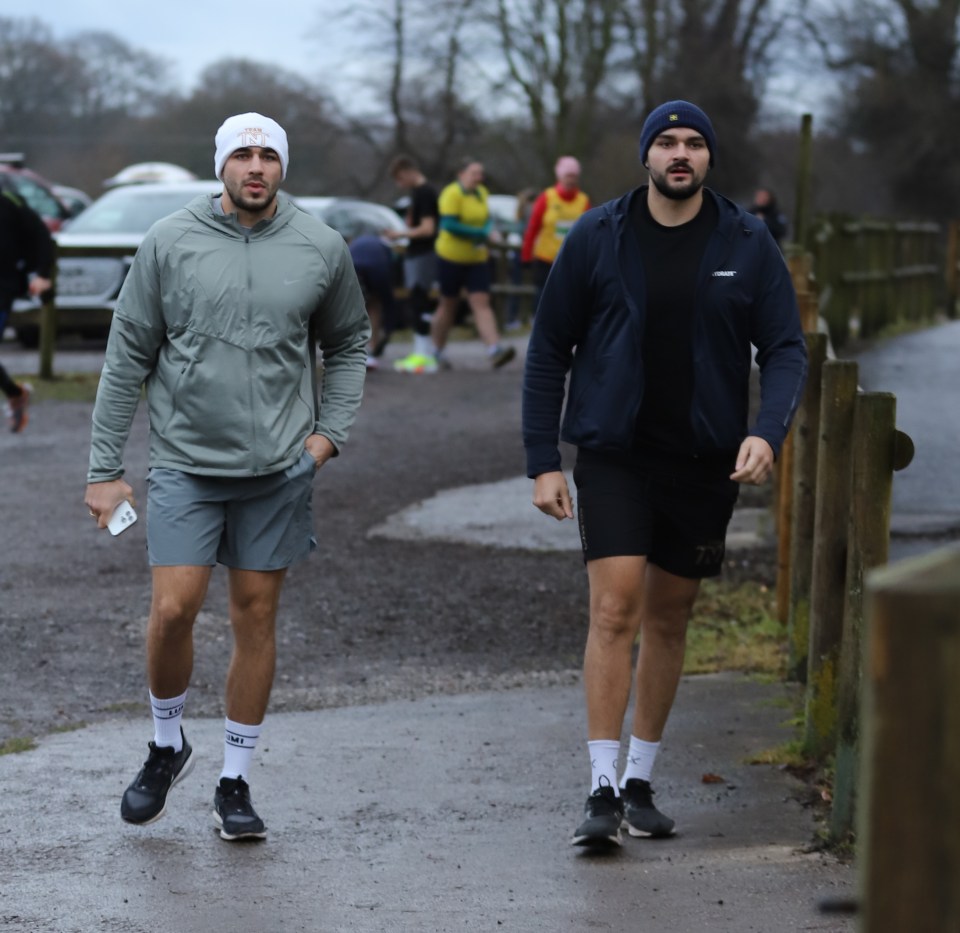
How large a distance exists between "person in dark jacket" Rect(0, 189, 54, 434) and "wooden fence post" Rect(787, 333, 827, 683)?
7.79m

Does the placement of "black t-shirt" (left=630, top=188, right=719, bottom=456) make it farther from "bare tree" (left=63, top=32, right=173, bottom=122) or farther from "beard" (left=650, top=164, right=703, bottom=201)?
"bare tree" (left=63, top=32, right=173, bottom=122)

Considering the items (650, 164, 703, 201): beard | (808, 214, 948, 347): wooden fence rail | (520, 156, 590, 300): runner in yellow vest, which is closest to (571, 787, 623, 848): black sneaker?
(650, 164, 703, 201): beard

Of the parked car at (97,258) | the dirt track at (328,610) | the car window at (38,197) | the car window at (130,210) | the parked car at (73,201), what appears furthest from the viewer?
the parked car at (73,201)

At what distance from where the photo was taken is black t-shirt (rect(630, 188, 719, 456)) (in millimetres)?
4758

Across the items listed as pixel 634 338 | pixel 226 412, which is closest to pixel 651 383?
pixel 634 338

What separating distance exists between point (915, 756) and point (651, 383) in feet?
10.2

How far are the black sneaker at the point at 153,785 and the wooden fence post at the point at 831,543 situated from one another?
1729 mm

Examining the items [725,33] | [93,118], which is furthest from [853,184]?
[93,118]

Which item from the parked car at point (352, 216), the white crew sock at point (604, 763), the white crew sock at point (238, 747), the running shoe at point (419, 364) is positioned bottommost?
the running shoe at point (419, 364)

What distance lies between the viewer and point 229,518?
4.97 metres

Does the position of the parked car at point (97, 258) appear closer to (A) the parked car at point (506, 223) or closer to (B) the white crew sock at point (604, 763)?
(A) the parked car at point (506, 223)

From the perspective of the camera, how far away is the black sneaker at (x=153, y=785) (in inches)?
193

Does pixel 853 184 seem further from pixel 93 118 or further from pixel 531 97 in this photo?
pixel 93 118

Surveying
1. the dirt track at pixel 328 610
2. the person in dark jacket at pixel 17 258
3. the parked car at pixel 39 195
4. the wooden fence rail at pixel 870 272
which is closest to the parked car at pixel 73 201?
the parked car at pixel 39 195
